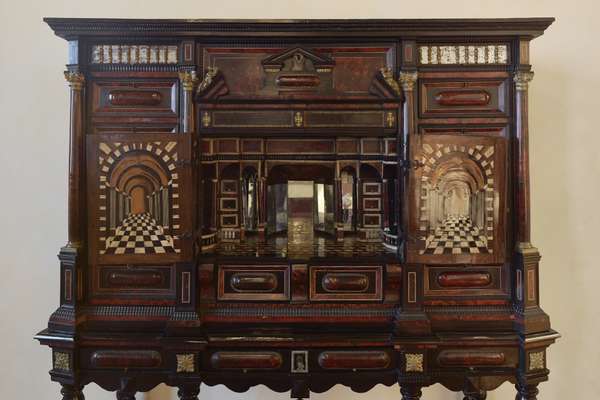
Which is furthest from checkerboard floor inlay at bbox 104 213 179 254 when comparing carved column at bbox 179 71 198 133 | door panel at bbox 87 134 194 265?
carved column at bbox 179 71 198 133

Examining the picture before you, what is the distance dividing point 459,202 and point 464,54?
0.85 metres

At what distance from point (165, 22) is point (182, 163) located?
2.58 ft

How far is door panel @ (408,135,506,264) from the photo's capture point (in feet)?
9.12

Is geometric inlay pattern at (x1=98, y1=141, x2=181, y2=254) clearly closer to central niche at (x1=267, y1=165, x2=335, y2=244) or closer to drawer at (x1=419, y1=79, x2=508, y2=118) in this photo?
central niche at (x1=267, y1=165, x2=335, y2=244)

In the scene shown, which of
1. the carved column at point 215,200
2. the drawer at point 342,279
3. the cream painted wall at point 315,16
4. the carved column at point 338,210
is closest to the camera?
the drawer at point 342,279

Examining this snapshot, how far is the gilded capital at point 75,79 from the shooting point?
2.78 metres

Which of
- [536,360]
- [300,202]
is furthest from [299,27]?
[536,360]

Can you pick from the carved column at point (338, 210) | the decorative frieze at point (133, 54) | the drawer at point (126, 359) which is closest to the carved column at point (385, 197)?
the carved column at point (338, 210)

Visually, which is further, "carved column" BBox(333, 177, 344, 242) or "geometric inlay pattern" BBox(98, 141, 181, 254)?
"carved column" BBox(333, 177, 344, 242)

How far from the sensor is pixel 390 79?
2.82m

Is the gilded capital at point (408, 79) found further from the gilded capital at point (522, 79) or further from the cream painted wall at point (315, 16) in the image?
the cream painted wall at point (315, 16)

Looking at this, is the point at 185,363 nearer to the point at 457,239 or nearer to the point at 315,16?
the point at 457,239

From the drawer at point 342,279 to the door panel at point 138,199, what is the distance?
75 centimetres
